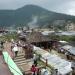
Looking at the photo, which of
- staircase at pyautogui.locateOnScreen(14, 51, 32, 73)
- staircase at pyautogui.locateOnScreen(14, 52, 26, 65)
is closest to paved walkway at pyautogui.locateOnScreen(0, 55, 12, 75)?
staircase at pyautogui.locateOnScreen(14, 51, 32, 73)

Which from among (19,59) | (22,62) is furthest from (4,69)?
(19,59)

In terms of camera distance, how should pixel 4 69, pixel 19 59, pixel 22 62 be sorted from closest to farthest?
pixel 4 69 → pixel 22 62 → pixel 19 59

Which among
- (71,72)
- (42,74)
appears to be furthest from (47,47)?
(42,74)

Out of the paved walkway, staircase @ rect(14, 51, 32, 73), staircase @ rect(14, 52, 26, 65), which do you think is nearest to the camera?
the paved walkway

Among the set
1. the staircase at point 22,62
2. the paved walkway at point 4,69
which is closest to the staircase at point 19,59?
the staircase at point 22,62

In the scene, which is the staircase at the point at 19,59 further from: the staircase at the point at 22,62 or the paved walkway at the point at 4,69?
the paved walkway at the point at 4,69

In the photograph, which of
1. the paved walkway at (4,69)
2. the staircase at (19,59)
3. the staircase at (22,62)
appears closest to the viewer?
the paved walkway at (4,69)

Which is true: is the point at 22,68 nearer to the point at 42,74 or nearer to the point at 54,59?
the point at 42,74

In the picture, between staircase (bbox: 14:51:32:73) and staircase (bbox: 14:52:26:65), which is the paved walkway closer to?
staircase (bbox: 14:51:32:73)

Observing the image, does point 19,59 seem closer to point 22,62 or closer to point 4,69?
point 22,62

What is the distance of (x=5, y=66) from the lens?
17375mm

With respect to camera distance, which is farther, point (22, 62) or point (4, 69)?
point (22, 62)

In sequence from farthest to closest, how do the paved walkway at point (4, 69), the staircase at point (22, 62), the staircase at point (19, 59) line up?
1. the staircase at point (19, 59)
2. the staircase at point (22, 62)
3. the paved walkway at point (4, 69)

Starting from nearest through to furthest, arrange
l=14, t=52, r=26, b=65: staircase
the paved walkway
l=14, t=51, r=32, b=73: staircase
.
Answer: the paved walkway < l=14, t=51, r=32, b=73: staircase < l=14, t=52, r=26, b=65: staircase
